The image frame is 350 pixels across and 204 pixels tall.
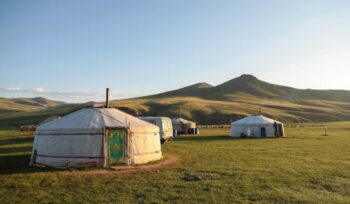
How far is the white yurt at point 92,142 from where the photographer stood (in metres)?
15.6

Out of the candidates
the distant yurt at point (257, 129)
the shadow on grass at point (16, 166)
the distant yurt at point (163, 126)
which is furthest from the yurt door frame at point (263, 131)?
the shadow on grass at point (16, 166)

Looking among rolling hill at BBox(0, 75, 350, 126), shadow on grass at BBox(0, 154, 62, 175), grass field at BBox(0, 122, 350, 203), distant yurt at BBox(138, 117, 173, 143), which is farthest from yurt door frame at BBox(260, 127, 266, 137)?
rolling hill at BBox(0, 75, 350, 126)

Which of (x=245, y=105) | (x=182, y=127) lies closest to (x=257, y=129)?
(x=182, y=127)

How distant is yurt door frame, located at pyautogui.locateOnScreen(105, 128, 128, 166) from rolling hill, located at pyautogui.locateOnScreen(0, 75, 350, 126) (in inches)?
2242

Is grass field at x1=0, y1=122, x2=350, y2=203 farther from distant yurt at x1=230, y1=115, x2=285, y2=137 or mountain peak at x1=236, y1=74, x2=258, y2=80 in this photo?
mountain peak at x1=236, y1=74, x2=258, y2=80

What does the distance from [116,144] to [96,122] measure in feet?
4.82

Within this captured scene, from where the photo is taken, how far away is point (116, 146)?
52.5 feet

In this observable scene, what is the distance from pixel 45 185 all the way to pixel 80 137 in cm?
413

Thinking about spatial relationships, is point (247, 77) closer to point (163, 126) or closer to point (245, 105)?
point (245, 105)

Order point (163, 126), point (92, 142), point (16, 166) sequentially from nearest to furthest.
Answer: point (92, 142), point (16, 166), point (163, 126)

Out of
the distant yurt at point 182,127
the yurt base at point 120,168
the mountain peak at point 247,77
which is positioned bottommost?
the yurt base at point 120,168

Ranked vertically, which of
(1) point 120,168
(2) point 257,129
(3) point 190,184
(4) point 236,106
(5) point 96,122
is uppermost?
(4) point 236,106

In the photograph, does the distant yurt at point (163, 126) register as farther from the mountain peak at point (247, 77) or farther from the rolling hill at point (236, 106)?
the mountain peak at point (247, 77)

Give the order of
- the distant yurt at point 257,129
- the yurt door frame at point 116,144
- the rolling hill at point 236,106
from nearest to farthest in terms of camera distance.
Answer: the yurt door frame at point 116,144, the distant yurt at point 257,129, the rolling hill at point 236,106
